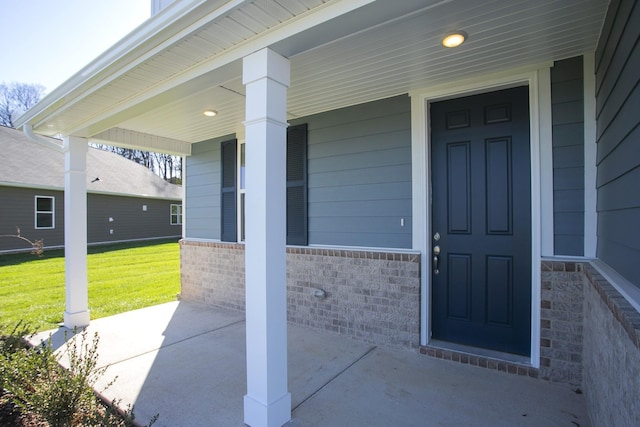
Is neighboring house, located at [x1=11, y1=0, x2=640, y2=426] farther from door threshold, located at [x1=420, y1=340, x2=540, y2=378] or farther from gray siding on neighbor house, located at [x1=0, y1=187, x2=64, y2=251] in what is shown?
gray siding on neighbor house, located at [x1=0, y1=187, x2=64, y2=251]

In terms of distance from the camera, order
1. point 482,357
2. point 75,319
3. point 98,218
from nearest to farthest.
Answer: point 482,357 → point 75,319 → point 98,218

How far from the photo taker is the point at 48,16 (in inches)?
198

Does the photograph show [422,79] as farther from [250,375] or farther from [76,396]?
[76,396]

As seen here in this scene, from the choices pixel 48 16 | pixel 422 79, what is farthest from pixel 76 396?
pixel 48 16

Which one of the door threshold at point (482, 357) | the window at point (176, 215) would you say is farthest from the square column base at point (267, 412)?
the window at point (176, 215)

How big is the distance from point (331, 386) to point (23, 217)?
1384 cm

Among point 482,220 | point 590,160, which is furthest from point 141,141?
point 590,160

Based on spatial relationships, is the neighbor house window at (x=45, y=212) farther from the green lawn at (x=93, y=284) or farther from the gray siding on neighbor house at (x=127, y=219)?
the green lawn at (x=93, y=284)

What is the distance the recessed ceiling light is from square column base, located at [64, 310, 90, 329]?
499cm

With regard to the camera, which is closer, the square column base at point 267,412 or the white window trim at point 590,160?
the square column base at point 267,412

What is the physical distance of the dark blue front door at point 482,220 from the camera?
9.52 feet

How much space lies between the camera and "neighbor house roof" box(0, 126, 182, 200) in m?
11.6

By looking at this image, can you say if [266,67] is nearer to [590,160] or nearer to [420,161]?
[420,161]

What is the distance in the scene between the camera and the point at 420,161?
3244 millimetres
